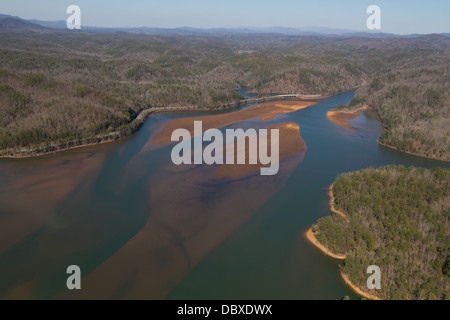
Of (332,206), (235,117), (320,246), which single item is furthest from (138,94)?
(320,246)

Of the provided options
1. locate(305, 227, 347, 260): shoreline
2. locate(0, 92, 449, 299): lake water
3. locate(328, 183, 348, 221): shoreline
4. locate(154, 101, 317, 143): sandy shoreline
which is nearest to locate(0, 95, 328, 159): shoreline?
locate(0, 92, 449, 299): lake water

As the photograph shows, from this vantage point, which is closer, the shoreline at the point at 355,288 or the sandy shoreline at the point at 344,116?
the shoreline at the point at 355,288

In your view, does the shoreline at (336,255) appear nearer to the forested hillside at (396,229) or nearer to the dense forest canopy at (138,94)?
the forested hillside at (396,229)

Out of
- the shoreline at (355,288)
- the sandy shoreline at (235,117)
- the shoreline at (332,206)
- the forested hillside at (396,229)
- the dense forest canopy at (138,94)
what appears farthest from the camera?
the sandy shoreline at (235,117)

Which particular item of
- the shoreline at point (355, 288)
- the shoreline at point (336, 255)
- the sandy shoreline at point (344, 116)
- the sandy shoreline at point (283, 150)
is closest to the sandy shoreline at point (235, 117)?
the sandy shoreline at point (283, 150)

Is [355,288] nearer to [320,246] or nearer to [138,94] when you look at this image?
[320,246]

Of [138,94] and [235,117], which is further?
[138,94]

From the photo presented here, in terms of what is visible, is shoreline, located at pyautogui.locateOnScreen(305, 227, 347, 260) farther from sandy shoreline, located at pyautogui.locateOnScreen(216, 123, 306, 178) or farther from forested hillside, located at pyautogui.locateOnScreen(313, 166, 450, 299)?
sandy shoreline, located at pyautogui.locateOnScreen(216, 123, 306, 178)
